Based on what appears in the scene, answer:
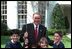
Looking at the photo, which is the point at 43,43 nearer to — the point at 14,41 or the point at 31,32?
the point at 31,32

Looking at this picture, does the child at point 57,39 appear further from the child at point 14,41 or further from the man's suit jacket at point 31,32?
the child at point 14,41

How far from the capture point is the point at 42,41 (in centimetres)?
306

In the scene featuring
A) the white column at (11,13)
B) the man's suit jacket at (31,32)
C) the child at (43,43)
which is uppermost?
the white column at (11,13)

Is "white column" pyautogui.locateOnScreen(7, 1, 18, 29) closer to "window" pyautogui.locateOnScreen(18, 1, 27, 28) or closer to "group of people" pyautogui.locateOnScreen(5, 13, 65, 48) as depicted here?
"window" pyautogui.locateOnScreen(18, 1, 27, 28)

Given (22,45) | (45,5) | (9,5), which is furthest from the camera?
(9,5)

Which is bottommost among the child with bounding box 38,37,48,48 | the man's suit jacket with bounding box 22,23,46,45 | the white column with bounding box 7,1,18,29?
the child with bounding box 38,37,48,48

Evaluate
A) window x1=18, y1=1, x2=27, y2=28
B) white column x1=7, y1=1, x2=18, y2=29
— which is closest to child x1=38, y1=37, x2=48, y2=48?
window x1=18, y1=1, x2=27, y2=28

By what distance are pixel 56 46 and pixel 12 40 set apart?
56cm

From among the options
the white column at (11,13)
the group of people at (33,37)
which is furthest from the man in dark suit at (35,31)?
the white column at (11,13)

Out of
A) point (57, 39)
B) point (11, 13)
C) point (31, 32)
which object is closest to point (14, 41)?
point (31, 32)

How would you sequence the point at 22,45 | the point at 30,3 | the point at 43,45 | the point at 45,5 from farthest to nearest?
the point at 30,3 < the point at 45,5 < the point at 22,45 < the point at 43,45

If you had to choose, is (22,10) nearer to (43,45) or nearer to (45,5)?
(45,5)

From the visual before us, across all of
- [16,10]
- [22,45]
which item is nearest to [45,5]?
[16,10]

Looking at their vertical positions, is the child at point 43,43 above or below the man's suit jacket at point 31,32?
below
